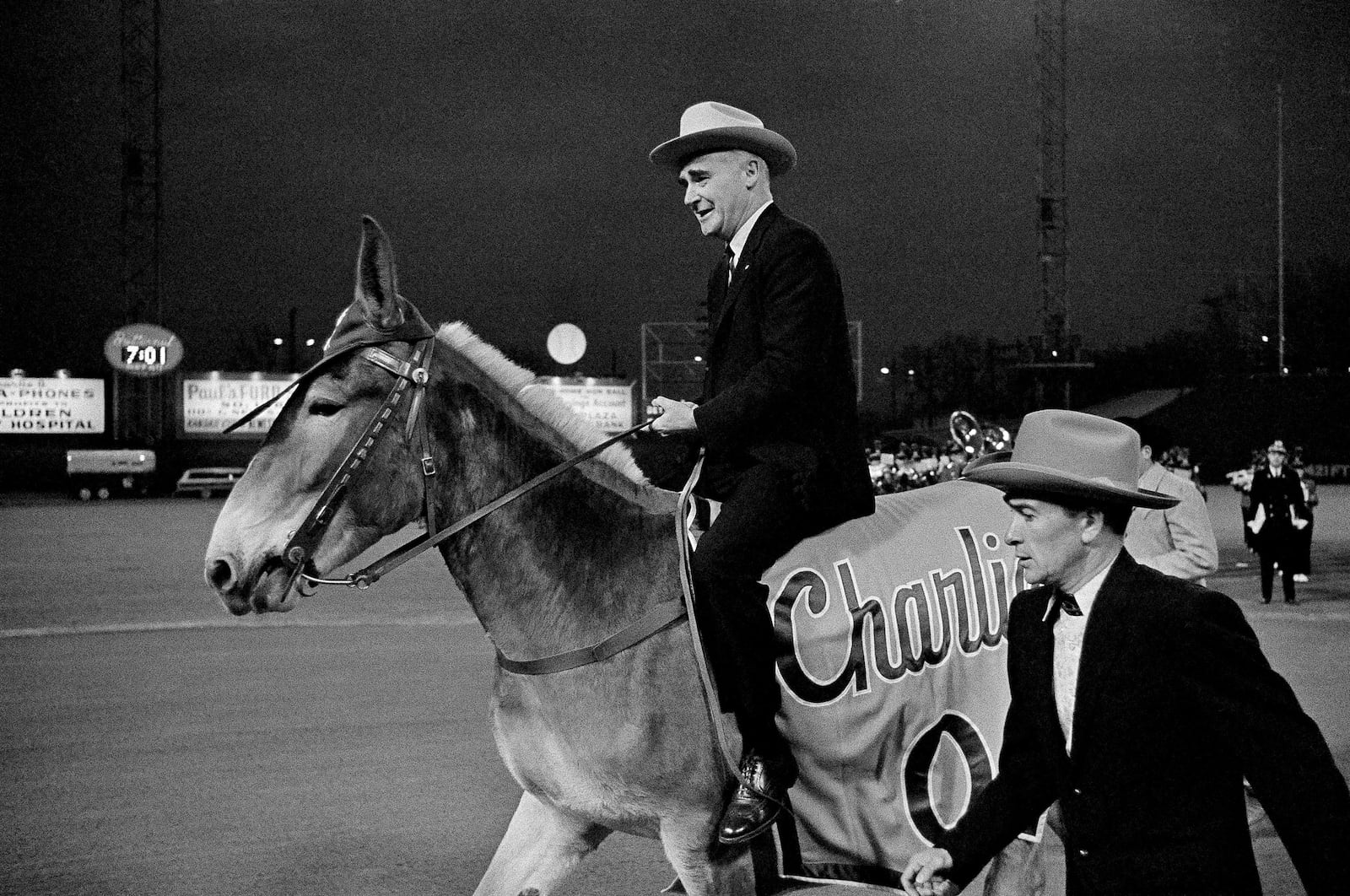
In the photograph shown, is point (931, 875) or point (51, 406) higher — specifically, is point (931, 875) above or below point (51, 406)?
below

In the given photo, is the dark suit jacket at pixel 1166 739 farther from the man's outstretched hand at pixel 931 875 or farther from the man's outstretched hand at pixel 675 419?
the man's outstretched hand at pixel 675 419

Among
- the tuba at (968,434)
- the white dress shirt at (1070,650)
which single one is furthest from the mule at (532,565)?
the tuba at (968,434)

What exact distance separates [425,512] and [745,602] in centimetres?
100

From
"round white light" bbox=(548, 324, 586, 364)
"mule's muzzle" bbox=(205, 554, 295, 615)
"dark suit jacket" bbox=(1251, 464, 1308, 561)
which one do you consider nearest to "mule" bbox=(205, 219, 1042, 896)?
"mule's muzzle" bbox=(205, 554, 295, 615)

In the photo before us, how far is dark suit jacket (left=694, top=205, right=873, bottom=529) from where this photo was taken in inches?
135

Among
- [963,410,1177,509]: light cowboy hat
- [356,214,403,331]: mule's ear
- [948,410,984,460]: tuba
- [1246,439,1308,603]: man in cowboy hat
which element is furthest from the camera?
[948,410,984,460]: tuba

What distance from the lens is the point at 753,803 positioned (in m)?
3.34

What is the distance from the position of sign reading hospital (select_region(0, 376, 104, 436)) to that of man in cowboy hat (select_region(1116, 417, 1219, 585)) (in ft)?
184

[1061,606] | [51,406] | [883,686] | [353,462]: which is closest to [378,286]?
[353,462]

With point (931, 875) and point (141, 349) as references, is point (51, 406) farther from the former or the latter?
point (931, 875)

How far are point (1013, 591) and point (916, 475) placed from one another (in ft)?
105

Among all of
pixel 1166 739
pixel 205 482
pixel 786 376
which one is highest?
pixel 786 376

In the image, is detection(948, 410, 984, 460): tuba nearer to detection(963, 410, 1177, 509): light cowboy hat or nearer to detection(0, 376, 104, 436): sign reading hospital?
detection(963, 410, 1177, 509): light cowboy hat

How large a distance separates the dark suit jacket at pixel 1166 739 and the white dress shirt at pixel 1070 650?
0.02 meters
